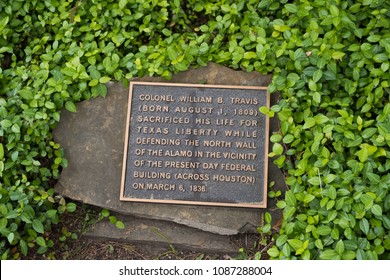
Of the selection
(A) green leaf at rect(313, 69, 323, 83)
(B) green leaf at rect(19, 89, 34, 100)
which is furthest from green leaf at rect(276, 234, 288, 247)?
(B) green leaf at rect(19, 89, 34, 100)

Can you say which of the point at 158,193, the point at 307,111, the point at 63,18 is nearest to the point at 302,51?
the point at 307,111

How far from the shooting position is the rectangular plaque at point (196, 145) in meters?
3.54

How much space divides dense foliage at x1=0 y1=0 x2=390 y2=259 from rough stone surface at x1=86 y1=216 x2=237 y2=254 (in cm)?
43

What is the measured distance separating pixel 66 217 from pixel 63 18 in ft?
5.50

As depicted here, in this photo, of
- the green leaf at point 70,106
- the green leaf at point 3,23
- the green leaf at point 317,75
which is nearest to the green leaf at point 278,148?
the green leaf at point 317,75

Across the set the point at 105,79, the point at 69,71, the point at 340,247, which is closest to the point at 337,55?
the point at 340,247

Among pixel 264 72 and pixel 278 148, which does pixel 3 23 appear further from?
pixel 278 148

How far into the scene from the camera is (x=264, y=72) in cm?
372

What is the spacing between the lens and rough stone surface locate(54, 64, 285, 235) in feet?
11.5

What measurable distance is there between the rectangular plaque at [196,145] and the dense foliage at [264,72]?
187mm

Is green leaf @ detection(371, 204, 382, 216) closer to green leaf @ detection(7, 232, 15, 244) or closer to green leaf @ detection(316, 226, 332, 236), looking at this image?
green leaf @ detection(316, 226, 332, 236)

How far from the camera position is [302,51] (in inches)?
139

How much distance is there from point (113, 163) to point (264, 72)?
1364 millimetres

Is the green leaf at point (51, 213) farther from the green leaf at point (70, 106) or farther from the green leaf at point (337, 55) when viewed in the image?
the green leaf at point (337, 55)
